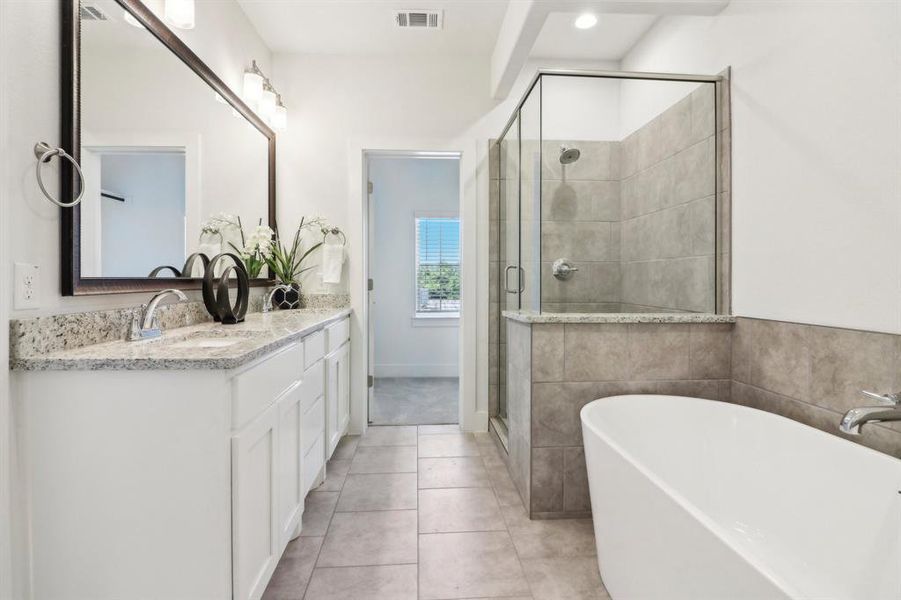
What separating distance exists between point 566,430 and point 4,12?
228 centimetres

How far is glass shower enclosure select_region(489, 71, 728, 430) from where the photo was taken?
2.12 metres

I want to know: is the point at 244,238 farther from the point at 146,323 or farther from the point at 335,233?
the point at 146,323

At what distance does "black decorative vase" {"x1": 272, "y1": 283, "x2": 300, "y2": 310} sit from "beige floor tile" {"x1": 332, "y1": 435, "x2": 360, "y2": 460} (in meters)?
0.97

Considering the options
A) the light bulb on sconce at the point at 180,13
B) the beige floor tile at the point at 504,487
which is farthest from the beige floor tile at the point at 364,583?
the light bulb on sconce at the point at 180,13

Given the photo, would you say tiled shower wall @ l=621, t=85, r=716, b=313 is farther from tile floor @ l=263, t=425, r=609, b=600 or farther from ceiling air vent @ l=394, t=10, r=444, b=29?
ceiling air vent @ l=394, t=10, r=444, b=29

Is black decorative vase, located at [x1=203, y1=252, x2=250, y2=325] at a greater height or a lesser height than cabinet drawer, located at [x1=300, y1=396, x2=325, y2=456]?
greater

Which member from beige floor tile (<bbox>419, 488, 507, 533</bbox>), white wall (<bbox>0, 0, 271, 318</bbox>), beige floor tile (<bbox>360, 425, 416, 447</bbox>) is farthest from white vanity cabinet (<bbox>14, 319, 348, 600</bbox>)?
beige floor tile (<bbox>360, 425, 416, 447</bbox>)

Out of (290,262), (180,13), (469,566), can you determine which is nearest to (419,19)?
(180,13)

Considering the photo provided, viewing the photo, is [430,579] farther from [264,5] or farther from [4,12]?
[264,5]

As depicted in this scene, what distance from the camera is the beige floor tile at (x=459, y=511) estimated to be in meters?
1.89

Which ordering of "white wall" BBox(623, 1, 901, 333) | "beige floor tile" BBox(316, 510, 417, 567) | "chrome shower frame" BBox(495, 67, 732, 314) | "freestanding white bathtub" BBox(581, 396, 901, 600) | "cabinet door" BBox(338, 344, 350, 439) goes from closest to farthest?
"freestanding white bathtub" BBox(581, 396, 901, 600) < "white wall" BBox(623, 1, 901, 333) < "beige floor tile" BBox(316, 510, 417, 567) < "chrome shower frame" BBox(495, 67, 732, 314) < "cabinet door" BBox(338, 344, 350, 439)

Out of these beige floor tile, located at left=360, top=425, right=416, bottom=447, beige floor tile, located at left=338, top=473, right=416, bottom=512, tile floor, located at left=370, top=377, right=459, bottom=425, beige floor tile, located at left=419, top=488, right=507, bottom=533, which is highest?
tile floor, located at left=370, top=377, right=459, bottom=425

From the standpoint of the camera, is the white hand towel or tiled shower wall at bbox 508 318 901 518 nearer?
tiled shower wall at bbox 508 318 901 518

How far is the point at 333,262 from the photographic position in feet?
9.70
